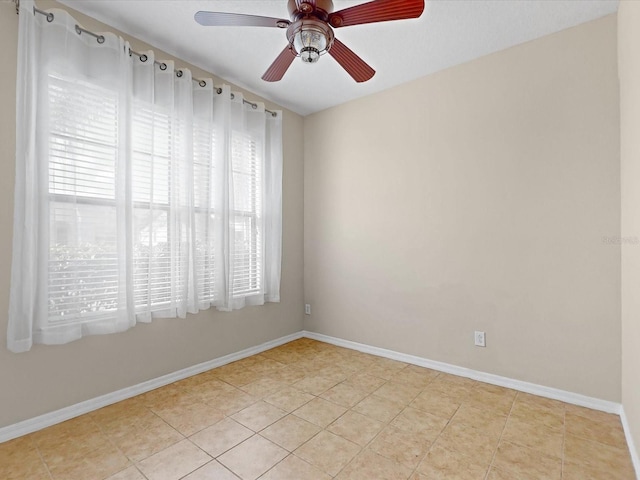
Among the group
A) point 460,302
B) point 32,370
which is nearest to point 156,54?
point 32,370

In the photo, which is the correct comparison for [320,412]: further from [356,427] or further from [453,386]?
[453,386]

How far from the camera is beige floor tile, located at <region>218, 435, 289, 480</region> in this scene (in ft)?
5.35

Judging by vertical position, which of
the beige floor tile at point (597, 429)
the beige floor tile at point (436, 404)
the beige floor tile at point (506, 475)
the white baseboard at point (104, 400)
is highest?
the white baseboard at point (104, 400)

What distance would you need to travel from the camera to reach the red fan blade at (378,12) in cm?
147

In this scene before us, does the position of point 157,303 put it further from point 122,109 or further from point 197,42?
point 197,42

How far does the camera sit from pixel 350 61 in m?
1.92

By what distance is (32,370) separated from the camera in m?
1.97

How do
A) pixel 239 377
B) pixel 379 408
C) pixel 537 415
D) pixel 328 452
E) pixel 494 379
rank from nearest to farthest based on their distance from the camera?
pixel 328 452 → pixel 537 415 → pixel 379 408 → pixel 494 379 → pixel 239 377

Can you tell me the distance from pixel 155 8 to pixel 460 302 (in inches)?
121

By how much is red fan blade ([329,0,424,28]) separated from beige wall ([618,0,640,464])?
1.11 meters

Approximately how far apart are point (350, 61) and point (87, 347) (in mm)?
2448

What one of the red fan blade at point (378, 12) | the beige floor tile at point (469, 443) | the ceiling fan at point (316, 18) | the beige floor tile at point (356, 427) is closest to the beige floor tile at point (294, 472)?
the beige floor tile at point (356, 427)

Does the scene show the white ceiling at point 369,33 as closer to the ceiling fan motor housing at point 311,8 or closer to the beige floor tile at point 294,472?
the ceiling fan motor housing at point 311,8

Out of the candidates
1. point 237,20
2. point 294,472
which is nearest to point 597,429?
point 294,472
